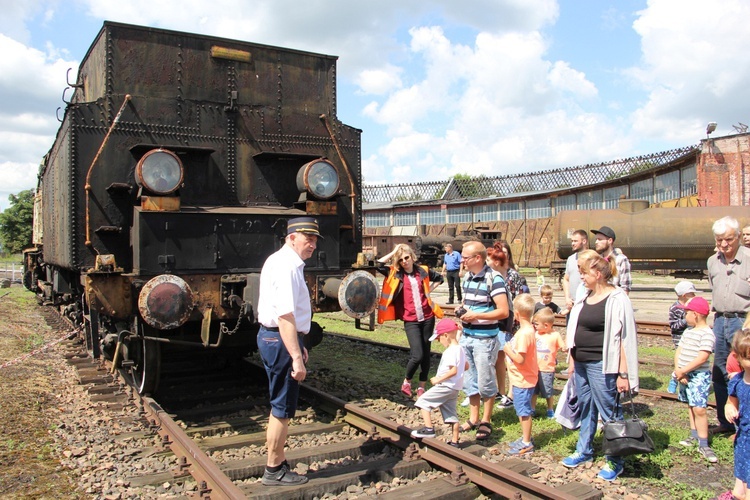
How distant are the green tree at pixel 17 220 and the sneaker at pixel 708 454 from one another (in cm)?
4495

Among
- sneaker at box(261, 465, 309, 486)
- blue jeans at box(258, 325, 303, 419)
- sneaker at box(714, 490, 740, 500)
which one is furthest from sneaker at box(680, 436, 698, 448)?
blue jeans at box(258, 325, 303, 419)

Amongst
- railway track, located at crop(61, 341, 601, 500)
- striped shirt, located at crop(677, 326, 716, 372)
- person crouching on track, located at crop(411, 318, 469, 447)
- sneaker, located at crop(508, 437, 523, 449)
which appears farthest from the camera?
striped shirt, located at crop(677, 326, 716, 372)

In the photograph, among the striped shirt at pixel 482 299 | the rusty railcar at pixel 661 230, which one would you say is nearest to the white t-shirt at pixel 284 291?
the striped shirt at pixel 482 299

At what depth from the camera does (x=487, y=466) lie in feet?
13.9

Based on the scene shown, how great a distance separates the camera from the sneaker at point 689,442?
513 cm

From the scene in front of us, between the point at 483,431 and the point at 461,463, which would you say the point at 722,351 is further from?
the point at 461,463

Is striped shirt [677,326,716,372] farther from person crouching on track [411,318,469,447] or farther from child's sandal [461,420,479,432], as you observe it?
person crouching on track [411,318,469,447]

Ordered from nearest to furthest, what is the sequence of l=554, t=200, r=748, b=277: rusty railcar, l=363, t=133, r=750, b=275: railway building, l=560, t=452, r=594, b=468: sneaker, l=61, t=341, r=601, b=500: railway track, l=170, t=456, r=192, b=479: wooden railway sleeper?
l=61, t=341, r=601, b=500: railway track < l=170, t=456, r=192, b=479: wooden railway sleeper < l=560, t=452, r=594, b=468: sneaker < l=554, t=200, r=748, b=277: rusty railcar < l=363, t=133, r=750, b=275: railway building

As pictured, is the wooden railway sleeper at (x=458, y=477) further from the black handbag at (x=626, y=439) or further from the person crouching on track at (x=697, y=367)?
the person crouching on track at (x=697, y=367)

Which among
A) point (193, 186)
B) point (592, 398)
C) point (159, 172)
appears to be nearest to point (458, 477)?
point (592, 398)

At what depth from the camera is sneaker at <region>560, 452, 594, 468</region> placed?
4.71 meters

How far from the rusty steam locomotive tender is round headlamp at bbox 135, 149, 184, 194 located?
0.5 inches

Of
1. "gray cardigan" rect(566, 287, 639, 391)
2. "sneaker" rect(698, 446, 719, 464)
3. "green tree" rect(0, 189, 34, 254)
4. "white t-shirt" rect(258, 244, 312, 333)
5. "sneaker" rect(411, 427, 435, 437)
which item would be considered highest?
"green tree" rect(0, 189, 34, 254)

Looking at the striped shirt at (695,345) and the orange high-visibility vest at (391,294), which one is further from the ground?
the orange high-visibility vest at (391,294)
